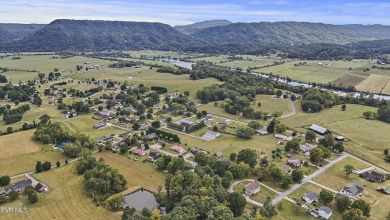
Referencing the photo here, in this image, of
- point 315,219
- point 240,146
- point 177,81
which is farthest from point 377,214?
point 177,81

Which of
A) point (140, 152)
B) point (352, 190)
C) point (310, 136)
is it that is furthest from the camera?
point (310, 136)

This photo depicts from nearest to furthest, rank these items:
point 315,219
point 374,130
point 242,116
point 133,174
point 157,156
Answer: point 315,219, point 133,174, point 157,156, point 374,130, point 242,116

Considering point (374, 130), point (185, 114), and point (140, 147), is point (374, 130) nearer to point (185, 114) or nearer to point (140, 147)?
point (185, 114)

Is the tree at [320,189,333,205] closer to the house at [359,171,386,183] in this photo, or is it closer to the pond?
the house at [359,171,386,183]

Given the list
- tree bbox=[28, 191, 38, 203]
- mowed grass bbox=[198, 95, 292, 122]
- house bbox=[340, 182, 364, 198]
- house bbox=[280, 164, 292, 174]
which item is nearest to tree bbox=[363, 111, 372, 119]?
mowed grass bbox=[198, 95, 292, 122]

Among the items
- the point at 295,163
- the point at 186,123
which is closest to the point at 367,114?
the point at 295,163

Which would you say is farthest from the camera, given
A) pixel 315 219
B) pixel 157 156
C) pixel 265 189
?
pixel 157 156

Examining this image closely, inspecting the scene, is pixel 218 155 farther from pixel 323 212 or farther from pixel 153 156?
pixel 323 212
